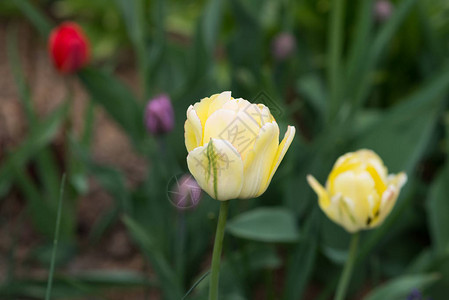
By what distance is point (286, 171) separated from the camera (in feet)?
3.85

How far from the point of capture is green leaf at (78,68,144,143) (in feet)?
4.13

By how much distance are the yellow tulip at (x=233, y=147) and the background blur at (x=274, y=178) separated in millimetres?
430

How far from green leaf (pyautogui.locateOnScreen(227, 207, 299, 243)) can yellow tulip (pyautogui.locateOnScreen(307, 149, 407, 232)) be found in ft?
1.03

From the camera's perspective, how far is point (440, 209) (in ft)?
3.87

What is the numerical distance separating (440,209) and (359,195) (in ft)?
1.84

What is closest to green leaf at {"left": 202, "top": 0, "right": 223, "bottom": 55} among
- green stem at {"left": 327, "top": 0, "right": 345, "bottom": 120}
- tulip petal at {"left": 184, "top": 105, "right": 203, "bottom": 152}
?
green stem at {"left": 327, "top": 0, "right": 345, "bottom": 120}

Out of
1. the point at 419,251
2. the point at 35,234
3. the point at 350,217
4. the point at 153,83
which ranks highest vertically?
the point at 350,217

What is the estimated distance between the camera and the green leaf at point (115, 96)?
1.26m

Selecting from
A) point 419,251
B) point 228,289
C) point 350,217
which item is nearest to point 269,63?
point 419,251

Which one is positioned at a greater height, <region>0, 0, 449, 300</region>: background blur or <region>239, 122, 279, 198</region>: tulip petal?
<region>239, 122, 279, 198</region>: tulip petal

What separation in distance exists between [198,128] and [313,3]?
4.72 ft

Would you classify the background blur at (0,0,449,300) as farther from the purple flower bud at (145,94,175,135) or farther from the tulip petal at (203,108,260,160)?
the tulip petal at (203,108,260,160)


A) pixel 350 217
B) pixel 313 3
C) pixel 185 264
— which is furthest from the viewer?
pixel 313 3

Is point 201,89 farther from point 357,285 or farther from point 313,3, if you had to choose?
point 313,3
